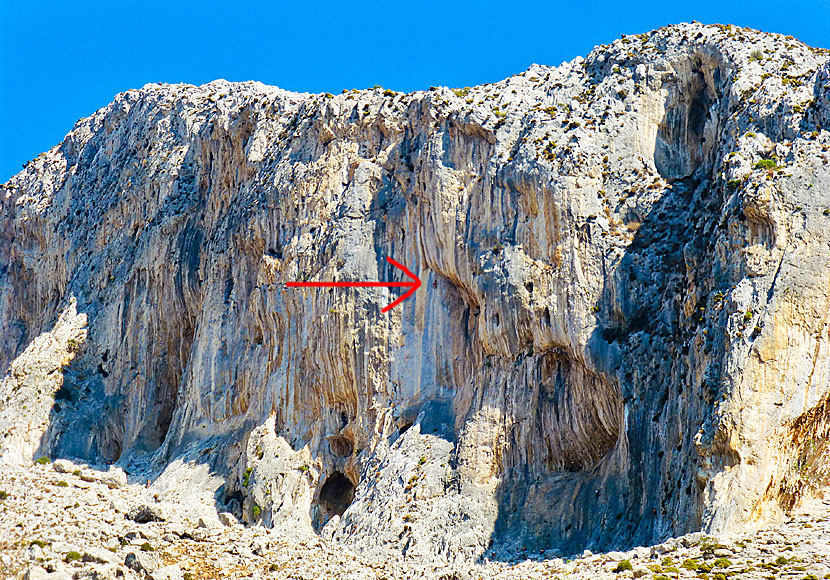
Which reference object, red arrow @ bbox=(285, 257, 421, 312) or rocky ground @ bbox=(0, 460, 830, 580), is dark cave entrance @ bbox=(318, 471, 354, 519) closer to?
rocky ground @ bbox=(0, 460, 830, 580)

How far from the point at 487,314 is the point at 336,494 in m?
11.4

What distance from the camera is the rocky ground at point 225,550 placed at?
44812mm

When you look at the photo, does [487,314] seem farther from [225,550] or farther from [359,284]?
[225,550]

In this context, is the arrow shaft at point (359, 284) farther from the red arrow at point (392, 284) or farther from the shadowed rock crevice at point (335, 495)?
the shadowed rock crevice at point (335, 495)

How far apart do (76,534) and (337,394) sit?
16856mm

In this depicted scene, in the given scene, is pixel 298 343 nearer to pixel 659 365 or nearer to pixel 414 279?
pixel 414 279

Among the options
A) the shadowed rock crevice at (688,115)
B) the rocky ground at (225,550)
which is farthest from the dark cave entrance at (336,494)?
the shadowed rock crevice at (688,115)

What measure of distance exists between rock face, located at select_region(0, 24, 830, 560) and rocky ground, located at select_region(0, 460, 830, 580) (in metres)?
1.90

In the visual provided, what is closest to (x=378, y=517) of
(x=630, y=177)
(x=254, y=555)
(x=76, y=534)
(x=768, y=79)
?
(x=254, y=555)

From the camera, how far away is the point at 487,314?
2383 inches

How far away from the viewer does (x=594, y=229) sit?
59469mm

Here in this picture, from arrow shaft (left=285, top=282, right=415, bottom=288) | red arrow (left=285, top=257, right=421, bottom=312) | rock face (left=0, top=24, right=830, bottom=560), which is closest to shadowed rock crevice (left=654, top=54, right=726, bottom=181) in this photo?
rock face (left=0, top=24, right=830, bottom=560)

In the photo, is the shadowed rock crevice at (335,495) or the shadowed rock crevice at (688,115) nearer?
the shadowed rock crevice at (688,115)

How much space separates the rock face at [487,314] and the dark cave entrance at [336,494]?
15 centimetres
